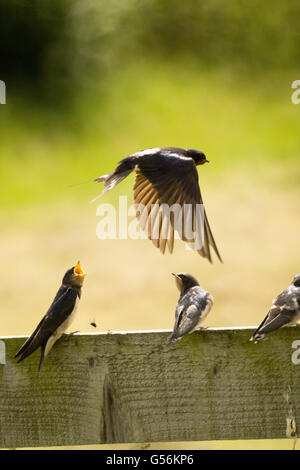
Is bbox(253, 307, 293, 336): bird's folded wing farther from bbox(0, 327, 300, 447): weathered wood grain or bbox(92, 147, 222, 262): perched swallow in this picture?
bbox(92, 147, 222, 262): perched swallow

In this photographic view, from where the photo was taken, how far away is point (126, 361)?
176 centimetres

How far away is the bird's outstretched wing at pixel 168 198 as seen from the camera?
2428 millimetres

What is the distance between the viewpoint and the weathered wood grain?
1722 millimetres

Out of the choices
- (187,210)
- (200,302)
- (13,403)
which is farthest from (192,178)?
(13,403)

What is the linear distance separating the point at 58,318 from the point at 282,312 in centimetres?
67

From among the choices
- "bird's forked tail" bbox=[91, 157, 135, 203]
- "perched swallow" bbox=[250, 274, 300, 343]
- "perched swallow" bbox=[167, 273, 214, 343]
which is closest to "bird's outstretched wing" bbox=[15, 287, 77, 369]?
"perched swallow" bbox=[167, 273, 214, 343]

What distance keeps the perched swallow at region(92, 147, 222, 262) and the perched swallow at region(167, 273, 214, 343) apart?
0.15 metres

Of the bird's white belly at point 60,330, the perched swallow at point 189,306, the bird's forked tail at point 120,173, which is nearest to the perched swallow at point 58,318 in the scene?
the bird's white belly at point 60,330

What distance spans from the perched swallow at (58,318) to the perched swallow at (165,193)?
0.39 meters

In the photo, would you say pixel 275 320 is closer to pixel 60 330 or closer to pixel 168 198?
pixel 60 330

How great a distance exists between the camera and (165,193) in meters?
2.70

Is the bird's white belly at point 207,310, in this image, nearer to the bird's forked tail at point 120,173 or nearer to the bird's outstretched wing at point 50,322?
the bird's outstretched wing at point 50,322

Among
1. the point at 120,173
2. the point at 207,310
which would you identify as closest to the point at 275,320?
the point at 207,310

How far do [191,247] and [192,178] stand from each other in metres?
0.46
